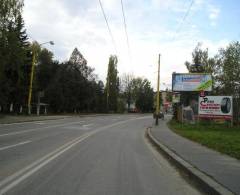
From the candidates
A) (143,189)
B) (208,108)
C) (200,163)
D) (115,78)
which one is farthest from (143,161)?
(115,78)

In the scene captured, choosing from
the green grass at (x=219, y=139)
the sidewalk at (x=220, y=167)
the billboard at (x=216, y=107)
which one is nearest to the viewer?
the sidewalk at (x=220, y=167)

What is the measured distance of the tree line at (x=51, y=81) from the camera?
47.2m

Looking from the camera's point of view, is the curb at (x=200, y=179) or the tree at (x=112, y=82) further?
the tree at (x=112, y=82)

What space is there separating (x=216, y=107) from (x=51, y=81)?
45944mm

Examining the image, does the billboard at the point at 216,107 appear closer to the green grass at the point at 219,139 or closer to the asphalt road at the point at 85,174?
the green grass at the point at 219,139

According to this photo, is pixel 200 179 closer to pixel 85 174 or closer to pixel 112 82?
pixel 85 174

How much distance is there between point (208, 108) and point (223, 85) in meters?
20.4

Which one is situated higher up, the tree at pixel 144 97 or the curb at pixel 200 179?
the tree at pixel 144 97

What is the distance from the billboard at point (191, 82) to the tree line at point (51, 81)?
18.8m

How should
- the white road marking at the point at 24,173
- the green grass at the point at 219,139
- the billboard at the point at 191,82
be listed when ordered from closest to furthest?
1. the white road marking at the point at 24,173
2. the green grass at the point at 219,139
3. the billboard at the point at 191,82

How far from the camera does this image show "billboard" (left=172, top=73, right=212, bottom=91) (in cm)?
5825

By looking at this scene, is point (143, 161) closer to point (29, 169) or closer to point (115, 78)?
point (29, 169)

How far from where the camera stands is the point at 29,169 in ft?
36.6

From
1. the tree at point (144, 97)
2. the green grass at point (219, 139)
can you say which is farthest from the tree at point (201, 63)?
the tree at point (144, 97)
